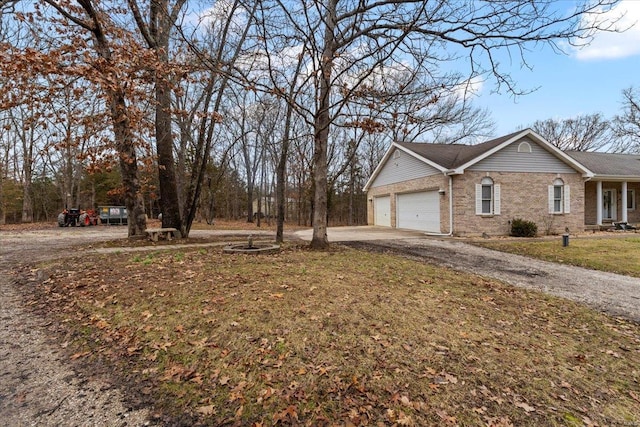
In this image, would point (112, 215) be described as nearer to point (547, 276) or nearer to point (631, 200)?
point (547, 276)

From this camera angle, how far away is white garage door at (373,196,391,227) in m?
19.2

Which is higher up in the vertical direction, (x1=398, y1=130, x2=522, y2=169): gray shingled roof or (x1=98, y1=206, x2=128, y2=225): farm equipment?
(x1=398, y1=130, x2=522, y2=169): gray shingled roof

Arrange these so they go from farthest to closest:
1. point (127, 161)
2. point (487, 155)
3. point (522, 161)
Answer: point (522, 161), point (487, 155), point (127, 161)

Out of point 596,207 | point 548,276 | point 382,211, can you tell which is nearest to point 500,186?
point 382,211

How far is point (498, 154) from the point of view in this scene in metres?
13.9

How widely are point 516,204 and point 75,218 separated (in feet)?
80.6

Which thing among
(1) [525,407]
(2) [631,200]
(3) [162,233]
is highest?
(2) [631,200]

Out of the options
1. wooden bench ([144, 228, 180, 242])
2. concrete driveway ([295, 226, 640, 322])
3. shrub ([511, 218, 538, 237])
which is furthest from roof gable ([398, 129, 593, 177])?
wooden bench ([144, 228, 180, 242])

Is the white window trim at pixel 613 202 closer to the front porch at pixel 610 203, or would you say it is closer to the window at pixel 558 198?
the front porch at pixel 610 203

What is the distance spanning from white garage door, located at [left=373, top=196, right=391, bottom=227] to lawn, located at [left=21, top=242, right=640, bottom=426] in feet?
46.4

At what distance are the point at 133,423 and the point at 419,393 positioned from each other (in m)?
2.10

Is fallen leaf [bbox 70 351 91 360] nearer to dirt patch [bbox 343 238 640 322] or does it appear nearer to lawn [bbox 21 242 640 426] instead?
Answer: lawn [bbox 21 242 640 426]

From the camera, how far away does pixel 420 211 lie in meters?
16.0

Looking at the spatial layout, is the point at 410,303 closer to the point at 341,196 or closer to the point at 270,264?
the point at 270,264
